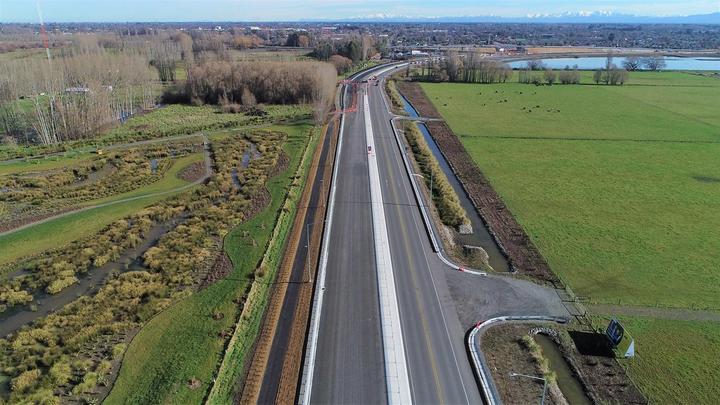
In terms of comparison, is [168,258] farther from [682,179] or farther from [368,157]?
[682,179]

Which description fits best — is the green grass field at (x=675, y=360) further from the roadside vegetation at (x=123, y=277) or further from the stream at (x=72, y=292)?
the stream at (x=72, y=292)

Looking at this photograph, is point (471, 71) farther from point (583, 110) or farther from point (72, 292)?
point (72, 292)

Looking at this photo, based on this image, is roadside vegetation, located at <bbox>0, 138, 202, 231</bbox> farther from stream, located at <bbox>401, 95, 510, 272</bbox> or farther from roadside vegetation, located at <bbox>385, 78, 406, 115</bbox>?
roadside vegetation, located at <bbox>385, 78, 406, 115</bbox>

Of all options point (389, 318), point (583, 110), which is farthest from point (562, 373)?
point (583, 110)

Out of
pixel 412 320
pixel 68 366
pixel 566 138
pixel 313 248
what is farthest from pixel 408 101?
pixel 68 366

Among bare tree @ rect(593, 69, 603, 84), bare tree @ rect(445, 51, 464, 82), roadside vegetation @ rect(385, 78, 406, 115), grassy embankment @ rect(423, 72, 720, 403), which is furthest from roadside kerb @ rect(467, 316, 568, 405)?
bare tree @ rect(593, 69, 603, 84)

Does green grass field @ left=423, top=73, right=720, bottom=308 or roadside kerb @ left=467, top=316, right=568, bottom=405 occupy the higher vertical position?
green grass field @ left=423, top=73, right=720, bottom=308

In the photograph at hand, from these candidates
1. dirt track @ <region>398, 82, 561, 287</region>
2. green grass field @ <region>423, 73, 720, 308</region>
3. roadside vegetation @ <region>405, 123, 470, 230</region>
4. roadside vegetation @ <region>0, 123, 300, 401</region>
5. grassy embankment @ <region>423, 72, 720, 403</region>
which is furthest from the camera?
roadside vegetation @ <region>405, 123, 470, 230</region>
